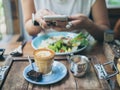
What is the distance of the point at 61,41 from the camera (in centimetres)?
138

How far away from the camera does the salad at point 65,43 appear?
4.35ft

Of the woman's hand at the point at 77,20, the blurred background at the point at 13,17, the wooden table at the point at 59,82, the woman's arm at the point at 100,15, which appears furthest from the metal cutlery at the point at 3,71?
the blurred background at the point at 13,17

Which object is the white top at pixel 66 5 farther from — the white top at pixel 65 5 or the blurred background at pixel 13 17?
the blurred background at pixel 13 17

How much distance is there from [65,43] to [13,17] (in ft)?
4.68

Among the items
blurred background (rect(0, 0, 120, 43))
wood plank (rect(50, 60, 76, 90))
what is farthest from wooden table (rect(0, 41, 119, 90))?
blurred background (rect(0, 0, 120, 43))

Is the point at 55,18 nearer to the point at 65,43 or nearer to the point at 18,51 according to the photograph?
the point at 65,43

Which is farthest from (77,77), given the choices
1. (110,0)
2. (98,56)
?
(110,0)

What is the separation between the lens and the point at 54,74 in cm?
106

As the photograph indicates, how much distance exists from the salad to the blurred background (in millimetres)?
1242

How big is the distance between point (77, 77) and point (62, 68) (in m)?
0.10

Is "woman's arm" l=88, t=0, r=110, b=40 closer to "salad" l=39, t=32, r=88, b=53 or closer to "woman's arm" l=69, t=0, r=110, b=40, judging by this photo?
"woman's arm" l=69, t=0, r=110, b=40

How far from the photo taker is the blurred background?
2.58 meters

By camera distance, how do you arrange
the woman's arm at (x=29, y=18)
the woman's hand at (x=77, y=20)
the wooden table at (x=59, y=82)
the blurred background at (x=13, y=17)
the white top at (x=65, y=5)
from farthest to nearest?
1. the blurred background at (x=13, y=17)
2. the white top at (x=65, y=5)
3. the woman's arm at (x=29, y=18)
4. the woman's hand at (x=77, y=20)
5. the wooden table at (x=59, y=82)

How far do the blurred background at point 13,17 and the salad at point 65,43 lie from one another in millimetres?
1242
